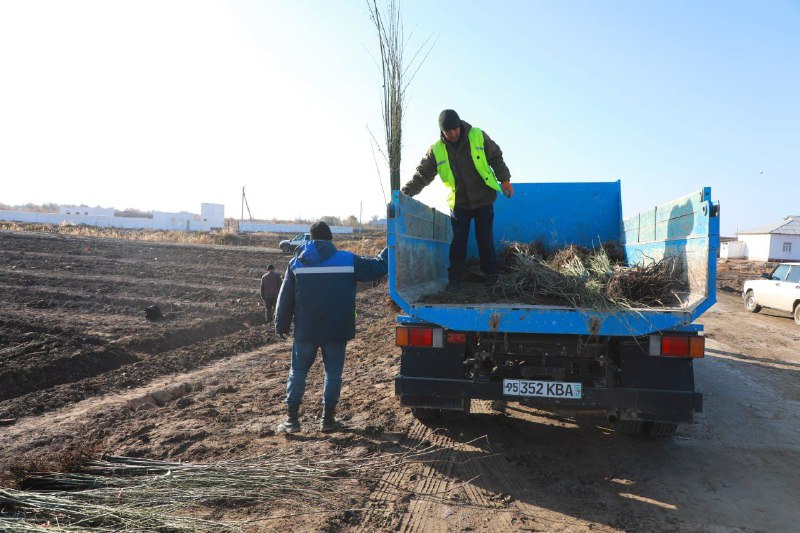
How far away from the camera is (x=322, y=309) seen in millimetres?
4477

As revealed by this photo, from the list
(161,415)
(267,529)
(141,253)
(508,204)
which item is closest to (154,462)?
(267,529)

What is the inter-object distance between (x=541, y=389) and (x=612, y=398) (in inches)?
19.2

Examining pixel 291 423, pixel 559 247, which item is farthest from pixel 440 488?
pixel 559 247

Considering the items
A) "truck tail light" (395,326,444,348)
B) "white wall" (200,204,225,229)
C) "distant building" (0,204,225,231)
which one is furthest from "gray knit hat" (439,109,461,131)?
"white wall" (200,204,225,229)

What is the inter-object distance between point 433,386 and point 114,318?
28.5 ft

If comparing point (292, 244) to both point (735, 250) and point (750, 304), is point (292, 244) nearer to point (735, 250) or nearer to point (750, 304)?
point (750, 304)

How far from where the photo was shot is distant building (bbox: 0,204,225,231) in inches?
2402

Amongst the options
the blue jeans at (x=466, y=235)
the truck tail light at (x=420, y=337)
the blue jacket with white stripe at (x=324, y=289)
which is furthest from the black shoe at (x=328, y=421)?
the blue jeans at (x=466, y=235)

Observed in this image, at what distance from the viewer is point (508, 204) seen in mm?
6879

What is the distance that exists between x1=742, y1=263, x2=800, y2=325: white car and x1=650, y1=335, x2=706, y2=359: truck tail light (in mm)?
11838

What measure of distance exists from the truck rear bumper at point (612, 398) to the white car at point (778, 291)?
11837 millimetres

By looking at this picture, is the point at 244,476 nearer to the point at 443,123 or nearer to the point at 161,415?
the point at 161,415

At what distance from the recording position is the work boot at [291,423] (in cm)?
448

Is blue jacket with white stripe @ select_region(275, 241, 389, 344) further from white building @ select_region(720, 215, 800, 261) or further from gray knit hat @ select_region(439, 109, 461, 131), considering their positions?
white building @ select_region(720, 215, 800, 261)
